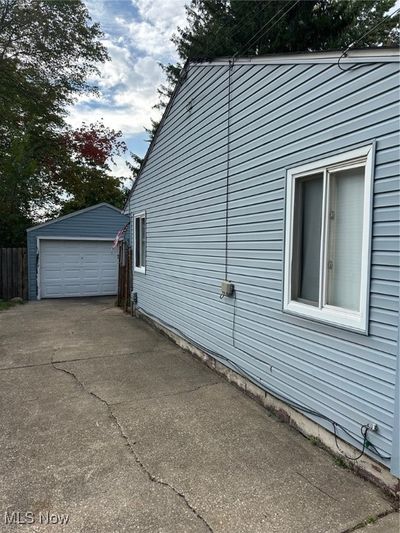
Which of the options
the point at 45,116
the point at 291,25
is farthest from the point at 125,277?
the point at 45,116

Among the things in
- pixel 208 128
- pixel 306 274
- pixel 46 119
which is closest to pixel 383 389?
pixel 306 274

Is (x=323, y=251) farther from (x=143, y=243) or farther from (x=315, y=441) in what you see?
(x=143, y=243)

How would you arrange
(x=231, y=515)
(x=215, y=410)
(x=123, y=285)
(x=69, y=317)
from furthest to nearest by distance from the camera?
(x=123, y=285) < (x=69, y=317) < (x=215, y=410) < (x=231, y=515)

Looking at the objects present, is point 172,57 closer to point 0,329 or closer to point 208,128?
point 208,128

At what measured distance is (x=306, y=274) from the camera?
3.50m

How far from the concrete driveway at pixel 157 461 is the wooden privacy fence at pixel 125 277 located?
17.0 feet

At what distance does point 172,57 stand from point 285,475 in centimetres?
1757

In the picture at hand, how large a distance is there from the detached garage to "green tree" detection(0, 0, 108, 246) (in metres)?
1.65

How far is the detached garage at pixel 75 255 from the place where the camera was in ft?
42.0

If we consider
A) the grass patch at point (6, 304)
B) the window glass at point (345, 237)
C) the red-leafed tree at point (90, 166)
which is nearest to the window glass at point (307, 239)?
the window glass at point (345, 237)

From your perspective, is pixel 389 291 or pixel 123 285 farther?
pixel 123 285

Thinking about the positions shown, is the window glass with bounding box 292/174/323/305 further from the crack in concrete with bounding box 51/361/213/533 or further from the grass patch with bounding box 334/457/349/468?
the crack in concrete with bounding box 51/361/213/533

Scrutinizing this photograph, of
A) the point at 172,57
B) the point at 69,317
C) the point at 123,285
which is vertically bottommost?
the point at 69,317

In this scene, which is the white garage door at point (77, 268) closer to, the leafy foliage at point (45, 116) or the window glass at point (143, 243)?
the leafy foliage at point (45, 116)
